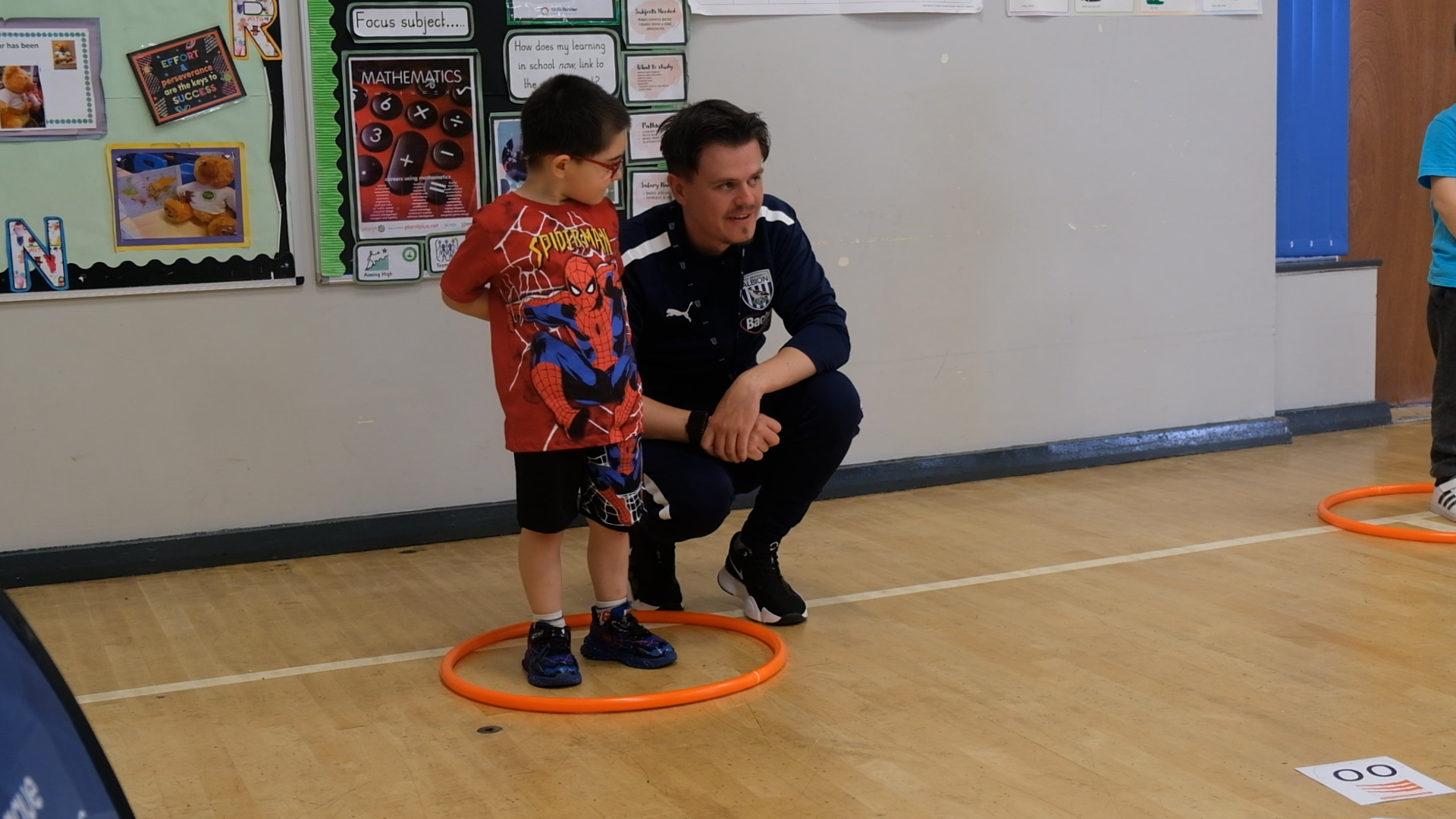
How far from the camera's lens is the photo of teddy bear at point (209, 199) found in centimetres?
353

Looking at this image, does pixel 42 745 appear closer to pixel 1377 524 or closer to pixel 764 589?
pixel 764 589

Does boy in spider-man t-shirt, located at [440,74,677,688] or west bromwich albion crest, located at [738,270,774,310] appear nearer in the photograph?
boy in spider-man t-shirt, located at [440,74,677,688]

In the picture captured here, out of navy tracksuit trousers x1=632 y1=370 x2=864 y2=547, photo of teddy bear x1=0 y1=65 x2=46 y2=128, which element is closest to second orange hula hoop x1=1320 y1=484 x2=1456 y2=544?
navy tracksuit trousers x1=632 y1=370 x2=864 y2=547

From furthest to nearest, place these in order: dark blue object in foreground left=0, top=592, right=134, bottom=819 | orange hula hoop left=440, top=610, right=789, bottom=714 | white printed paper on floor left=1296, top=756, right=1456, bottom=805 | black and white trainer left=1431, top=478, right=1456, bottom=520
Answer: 1. black and white trainer left=1431, top=478, right=1456, bottom=520
2. orange hula hoop left=440, top=610, right=789, bottom=714
3. white printed paper on floor left=1296, top=756, right=1456, bottom=805
4. dark blue object in foreground left=0, top=592, right=134, bottom=819

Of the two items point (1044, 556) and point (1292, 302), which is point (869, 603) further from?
point (1292, 302)

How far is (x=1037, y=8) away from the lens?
4328mm

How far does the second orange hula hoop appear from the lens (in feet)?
11.1

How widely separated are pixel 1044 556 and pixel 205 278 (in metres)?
2.21

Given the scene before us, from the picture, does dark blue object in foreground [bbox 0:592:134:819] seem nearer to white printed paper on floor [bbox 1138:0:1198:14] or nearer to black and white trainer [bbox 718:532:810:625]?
black and white trainer [bbox 718:532:810:625]

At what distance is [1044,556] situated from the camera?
135 inches

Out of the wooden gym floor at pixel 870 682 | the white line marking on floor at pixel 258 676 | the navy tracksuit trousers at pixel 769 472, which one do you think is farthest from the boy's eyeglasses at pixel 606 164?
the white line marking on floor at pixel 258 676

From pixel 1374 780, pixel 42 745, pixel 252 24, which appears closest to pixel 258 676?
Result: pixel 252 24

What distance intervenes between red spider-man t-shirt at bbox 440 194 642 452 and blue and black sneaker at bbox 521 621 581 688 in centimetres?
36

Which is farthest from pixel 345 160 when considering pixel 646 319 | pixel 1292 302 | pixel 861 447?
pixel 1292 302
